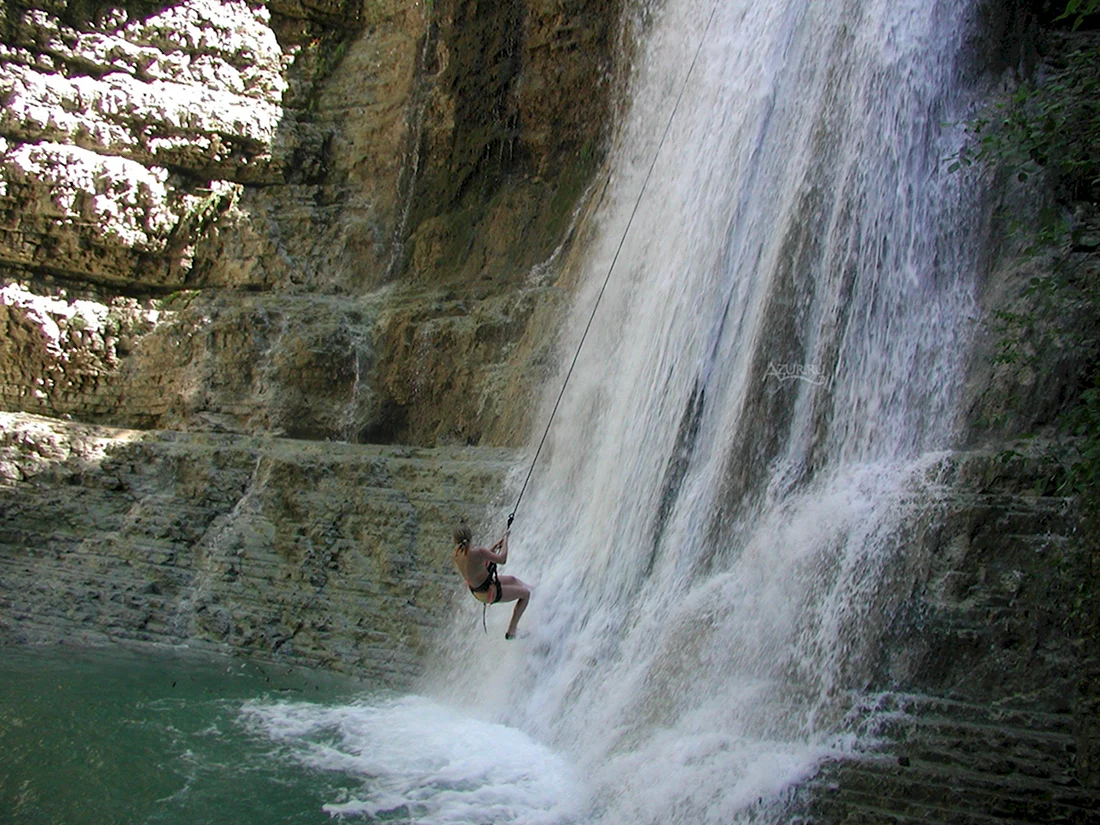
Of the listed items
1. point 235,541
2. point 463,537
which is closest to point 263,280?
point 235,541

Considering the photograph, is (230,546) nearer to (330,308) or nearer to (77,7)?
(330,308)

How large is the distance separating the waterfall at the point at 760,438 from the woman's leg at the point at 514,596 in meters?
0.21

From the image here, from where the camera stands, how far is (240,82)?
14266 millimetres

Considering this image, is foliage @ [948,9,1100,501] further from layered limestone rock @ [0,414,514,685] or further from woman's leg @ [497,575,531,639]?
layered limestone rock @ [0,414,514,685]

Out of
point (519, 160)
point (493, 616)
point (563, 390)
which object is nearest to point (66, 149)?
point (519, 160)

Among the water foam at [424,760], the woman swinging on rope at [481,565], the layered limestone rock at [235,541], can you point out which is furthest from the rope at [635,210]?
the water foam at [424,760]

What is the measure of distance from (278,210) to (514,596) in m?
8.02

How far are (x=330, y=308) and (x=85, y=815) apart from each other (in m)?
8.27

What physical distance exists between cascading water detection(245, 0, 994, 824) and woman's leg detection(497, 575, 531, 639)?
0.21 meters

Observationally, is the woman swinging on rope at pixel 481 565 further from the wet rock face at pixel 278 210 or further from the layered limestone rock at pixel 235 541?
the wet rock face at pixel 278 210

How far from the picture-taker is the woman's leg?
329 inches

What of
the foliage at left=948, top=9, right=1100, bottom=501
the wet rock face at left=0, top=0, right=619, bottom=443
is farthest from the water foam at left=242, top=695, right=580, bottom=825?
the wet rock face at left=0, top=0, right=619, bottom=443

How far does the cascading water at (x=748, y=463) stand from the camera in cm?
611

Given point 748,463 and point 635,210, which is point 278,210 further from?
point 748,463
